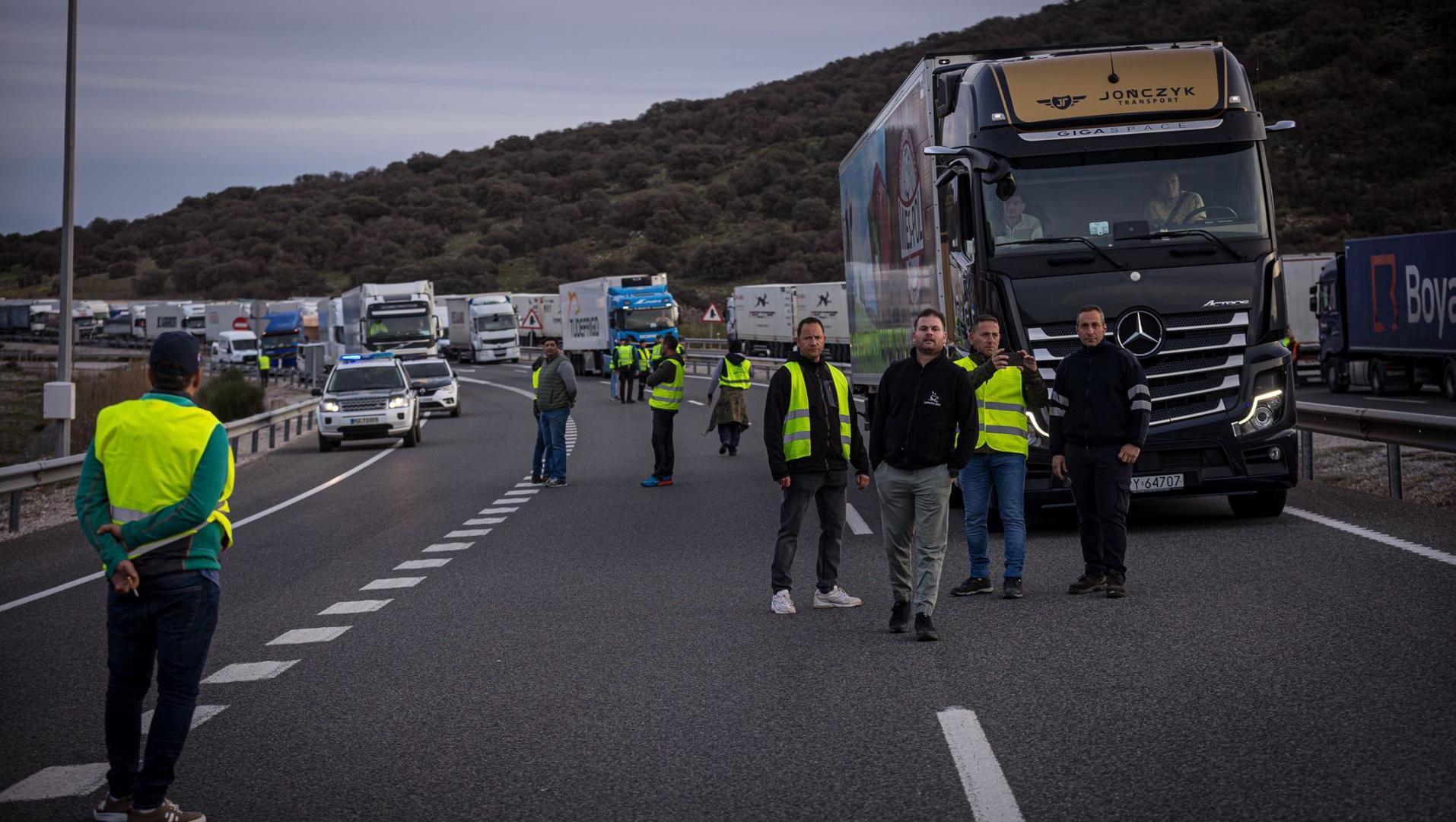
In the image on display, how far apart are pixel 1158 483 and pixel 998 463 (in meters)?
2.60

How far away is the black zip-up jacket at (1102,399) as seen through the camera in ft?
33.2

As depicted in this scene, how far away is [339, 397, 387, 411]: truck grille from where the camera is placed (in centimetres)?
2877

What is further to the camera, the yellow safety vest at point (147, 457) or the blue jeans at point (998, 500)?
the blue jeans at point (998, 500)

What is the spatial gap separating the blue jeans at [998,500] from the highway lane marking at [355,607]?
4.07 m

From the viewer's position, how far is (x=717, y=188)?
375 ft

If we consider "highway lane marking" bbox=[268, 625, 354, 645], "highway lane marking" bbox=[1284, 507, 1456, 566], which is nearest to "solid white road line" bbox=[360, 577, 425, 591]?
"highway lane marking" bbox=[268, 625, 354, 645]

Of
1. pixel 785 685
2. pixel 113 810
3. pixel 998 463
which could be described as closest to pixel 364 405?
pixel 998 463

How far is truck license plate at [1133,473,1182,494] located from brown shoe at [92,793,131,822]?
884 centimetres

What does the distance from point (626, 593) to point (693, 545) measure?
2.66m

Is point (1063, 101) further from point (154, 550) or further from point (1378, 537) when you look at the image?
point (154, 550)

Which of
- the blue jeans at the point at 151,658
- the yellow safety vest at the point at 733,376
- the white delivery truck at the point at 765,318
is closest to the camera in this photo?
the blue jeans at the point at 151,658

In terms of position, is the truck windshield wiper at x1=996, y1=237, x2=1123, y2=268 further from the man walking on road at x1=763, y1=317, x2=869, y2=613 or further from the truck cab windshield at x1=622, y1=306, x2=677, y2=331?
the truck cab windshield at x1=622, y1=306, x2=677, y2=331

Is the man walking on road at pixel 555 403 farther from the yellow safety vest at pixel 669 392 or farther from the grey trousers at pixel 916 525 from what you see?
the grey trousers at pixel 916 525

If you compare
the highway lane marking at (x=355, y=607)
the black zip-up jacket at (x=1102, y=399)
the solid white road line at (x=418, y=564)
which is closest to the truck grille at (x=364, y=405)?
the solid white road line at (x=418, y=564)
